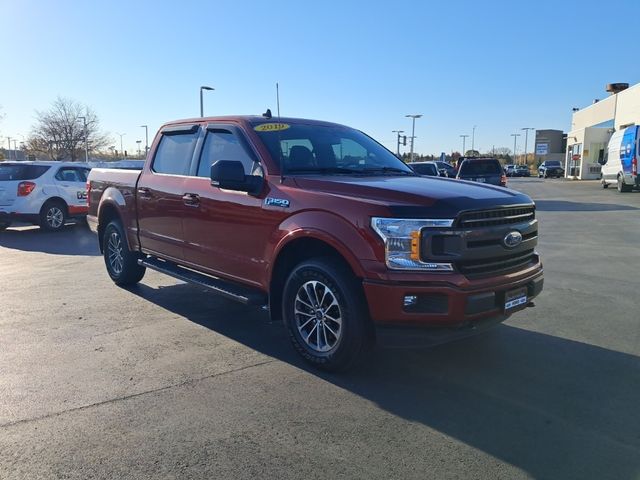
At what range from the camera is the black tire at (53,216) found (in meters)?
13.4

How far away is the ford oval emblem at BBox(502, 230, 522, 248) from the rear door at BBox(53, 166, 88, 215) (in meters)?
12.3

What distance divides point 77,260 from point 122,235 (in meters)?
2.99

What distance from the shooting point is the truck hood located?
3.84 meters

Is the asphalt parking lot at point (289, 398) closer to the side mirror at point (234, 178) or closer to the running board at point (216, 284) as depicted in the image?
the running board at point (216, 284)

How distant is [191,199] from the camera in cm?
558

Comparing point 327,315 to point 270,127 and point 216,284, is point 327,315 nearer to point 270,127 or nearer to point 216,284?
point 216,284

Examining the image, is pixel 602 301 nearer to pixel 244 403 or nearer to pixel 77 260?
pixel 244 403

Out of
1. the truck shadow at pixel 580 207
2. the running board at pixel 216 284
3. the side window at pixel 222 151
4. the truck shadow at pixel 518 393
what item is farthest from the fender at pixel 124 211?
the truck shadow at pixel 580 207

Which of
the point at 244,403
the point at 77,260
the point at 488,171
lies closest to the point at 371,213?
the point at 244,403

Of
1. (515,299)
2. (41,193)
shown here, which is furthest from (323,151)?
(41,193)

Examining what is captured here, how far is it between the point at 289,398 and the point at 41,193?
11.6m

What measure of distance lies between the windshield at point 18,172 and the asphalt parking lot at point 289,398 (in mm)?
7661

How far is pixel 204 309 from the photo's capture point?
622 cm

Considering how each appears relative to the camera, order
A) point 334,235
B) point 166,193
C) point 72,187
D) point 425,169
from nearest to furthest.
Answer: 1. point 334,235
2. point 166,193
3. point 425,169
4. point 72,187
